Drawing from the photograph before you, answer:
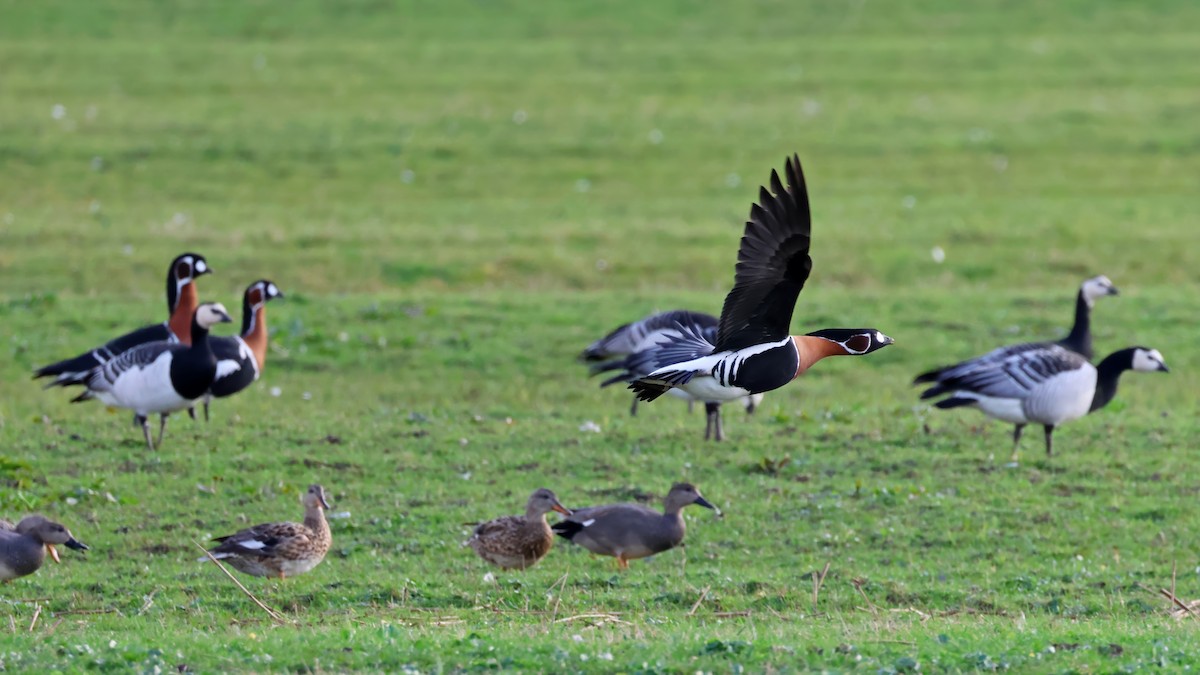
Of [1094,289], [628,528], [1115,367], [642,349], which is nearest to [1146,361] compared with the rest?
[1115,367]

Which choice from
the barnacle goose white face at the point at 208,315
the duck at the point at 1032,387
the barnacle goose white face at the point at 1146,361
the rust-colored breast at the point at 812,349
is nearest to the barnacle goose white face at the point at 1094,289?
the barnacle goose white face at the point at 1146,361

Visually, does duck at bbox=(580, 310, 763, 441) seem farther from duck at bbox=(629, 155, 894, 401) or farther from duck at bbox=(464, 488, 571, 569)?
duck at bbox=(629, 155, 894, 401)

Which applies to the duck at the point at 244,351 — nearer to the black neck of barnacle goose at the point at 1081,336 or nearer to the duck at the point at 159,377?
the duck at the point at 159,377

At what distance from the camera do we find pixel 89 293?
25.0 metres

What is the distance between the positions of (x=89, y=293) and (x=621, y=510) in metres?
14.8

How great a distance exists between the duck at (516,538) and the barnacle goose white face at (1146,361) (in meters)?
8.18

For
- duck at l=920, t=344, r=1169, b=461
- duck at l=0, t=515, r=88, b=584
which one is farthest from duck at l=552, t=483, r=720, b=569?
duck at l=920, t=344, r=1169, b=461

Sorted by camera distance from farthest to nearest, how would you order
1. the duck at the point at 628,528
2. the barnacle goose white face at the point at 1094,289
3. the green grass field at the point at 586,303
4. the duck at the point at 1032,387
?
the barnacle goose white face at the point at 1094,289, the duck at the point at 1032,387, the duck at the point at 628,528, the green grass field at the point at 586,303

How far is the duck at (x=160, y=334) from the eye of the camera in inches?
708

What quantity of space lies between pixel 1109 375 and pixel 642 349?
522 centimetres

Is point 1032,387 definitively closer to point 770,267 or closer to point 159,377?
point 770,267

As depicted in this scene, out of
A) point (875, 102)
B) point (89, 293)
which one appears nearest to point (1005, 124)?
point (875, 102)

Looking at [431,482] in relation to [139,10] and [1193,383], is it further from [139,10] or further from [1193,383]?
[139,10]

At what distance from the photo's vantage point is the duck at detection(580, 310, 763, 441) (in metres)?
17.3
